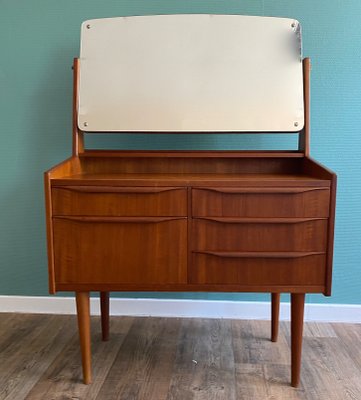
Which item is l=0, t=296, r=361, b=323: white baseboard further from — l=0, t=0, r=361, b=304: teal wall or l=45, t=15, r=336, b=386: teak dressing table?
l=45, t=15, r=336, b=386: teak dressing table

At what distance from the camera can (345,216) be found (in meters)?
1.91

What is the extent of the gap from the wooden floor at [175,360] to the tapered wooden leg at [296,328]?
77 millimetres

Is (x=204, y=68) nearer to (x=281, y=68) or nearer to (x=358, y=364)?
(x=281, y=68)

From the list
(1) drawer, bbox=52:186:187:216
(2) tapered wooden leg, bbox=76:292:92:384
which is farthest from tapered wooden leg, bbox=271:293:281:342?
(2) tapered wooden leg, bbox=76:292:92:384

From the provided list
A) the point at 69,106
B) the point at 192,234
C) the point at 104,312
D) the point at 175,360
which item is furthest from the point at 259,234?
the point at 69,106

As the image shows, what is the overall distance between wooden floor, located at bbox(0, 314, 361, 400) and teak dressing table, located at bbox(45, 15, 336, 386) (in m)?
0.09

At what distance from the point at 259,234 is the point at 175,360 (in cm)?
65

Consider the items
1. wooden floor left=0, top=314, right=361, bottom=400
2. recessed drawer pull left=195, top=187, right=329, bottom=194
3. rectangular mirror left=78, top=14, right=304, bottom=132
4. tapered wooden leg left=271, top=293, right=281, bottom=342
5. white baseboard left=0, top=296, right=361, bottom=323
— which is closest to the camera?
recessed drawer pull left=195, top=187, right=329, bottom=194

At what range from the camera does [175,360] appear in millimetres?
1663

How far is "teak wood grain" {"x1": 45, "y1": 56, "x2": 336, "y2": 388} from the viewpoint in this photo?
4.41ft

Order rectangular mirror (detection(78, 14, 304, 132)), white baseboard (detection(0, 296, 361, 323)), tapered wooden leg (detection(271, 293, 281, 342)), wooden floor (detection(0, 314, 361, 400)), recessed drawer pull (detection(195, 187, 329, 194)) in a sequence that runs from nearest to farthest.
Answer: recessed drawer pull (detection(195, 187, 329, 194)), wooden floor (detection(0, 314, 361, 400)), rectangular mirror (detection(78, 14, 304, 132)), tapered wooden leg (detection(271, 293, 281, 342)), white baseboard (detection(0, 296, 361, 323))

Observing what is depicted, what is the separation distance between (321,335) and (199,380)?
25.5 inches

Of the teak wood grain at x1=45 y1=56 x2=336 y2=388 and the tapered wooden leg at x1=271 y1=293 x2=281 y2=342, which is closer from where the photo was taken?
the teak wood grain at x1=45 y1=56 x2=336 y2=388

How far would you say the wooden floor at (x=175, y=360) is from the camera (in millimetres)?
1454
